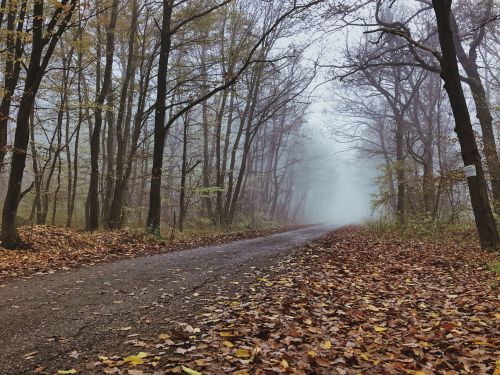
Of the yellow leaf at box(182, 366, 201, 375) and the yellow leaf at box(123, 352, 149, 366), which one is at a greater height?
the yellow leaf at box(123, 352, 149, 366)

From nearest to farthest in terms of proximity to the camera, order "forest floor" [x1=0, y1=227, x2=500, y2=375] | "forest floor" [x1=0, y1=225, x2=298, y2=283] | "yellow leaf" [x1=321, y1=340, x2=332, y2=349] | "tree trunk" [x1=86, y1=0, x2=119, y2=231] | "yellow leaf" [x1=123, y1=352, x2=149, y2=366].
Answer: "yellow leaf" [x1=123, y1=352, x2=149, y2=366] < "forest floor" [x1=0, y1=227, x2=500, y2=375] < "yellow leaf" [x1=321, y1=340, x2=332, y2=349] < "forest floor" [x1=0, y1=225, x2=298, y2=283] < "tree trunk" [x1=86, y1=0, x2=119, y2=231]

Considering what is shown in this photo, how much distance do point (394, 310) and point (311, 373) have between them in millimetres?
2473

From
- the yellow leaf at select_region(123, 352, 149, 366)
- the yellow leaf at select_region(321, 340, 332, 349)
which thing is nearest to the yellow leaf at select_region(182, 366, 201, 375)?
the yellow leaf at select_region(123, 352, 149, 366)

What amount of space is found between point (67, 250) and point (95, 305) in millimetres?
5519

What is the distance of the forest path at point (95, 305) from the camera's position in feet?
11.8

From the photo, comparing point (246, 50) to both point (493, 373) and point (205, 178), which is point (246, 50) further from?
point (493, 373)

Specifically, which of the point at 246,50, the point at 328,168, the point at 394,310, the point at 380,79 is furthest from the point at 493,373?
the point at 328,168

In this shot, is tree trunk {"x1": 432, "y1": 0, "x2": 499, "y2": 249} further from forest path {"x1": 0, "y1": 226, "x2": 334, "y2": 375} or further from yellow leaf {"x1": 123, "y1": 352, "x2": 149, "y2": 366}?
yellow leaf {"x1": 123, "y1": 352, "x2": 149, "y2": 366}

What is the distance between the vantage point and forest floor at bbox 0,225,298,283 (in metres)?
7.35

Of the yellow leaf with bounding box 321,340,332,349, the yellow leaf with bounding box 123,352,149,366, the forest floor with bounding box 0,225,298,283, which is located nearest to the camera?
the yellow leaf with bounding box 123,352,149,366

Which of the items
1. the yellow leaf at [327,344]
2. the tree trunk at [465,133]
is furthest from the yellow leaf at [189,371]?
the tree trunk at [465,133]

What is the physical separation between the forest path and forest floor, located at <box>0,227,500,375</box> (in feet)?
0.05

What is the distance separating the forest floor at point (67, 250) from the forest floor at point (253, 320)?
2.61 ft

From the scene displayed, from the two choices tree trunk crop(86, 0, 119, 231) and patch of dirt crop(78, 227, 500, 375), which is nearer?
patch of dirt crop(78, 227, 500, 375)
